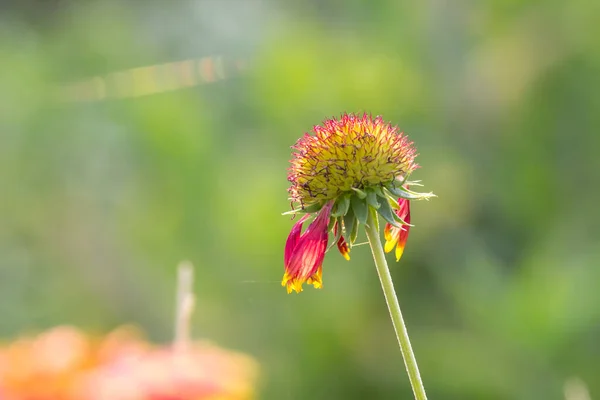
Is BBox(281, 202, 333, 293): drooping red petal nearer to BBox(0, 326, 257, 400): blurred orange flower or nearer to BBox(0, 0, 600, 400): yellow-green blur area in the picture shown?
BBox(0, 326, 257, 400): blurred orange flower

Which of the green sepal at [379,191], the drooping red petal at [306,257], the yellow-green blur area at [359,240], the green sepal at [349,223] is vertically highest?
the yellow-green blur area at [359,240]

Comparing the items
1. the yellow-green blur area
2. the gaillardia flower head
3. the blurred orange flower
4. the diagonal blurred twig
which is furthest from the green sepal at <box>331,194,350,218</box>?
the diagonal blurred twig

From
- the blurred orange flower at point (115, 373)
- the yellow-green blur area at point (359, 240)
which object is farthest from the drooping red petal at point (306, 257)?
the yellow-green blur area at point (359, 240)

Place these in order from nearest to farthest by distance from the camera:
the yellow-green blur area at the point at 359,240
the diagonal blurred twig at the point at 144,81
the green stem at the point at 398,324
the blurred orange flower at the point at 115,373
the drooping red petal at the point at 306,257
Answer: the green stem at the point at 398,324, the drooping red petal at the point at 306,257, the blurred orange flower at the point at 115,373, the yellow-green blur area at the point at 359,240, the diagonal blurred twig at the point at 144,81

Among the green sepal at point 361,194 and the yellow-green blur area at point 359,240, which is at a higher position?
the yellow-green blur area at point 359,240

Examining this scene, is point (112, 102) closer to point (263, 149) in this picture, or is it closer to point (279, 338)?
point (263, 149)

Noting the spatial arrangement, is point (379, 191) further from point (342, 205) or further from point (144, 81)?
point (144, 81)

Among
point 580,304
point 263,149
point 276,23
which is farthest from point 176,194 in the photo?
point 580,304

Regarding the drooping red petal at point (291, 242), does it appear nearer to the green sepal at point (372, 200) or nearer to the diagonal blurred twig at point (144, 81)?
the green sepal at point (372, 200)

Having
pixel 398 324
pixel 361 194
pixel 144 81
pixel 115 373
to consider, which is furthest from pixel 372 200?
pixel 144 81
